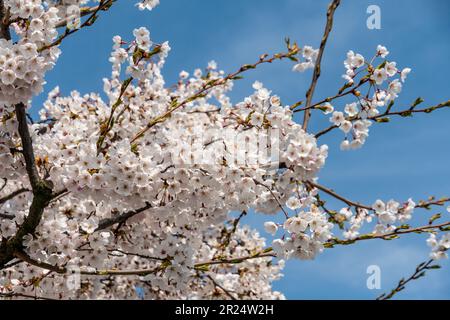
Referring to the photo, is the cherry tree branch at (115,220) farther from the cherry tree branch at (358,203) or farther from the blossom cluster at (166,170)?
the cherry tree branch at (358,203)

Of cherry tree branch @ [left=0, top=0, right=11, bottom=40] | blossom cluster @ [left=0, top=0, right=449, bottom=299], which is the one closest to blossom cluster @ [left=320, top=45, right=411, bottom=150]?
blossom cluster @ [left=0, top=0, right=449, bottom=299]

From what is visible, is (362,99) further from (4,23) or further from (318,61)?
(4,23)

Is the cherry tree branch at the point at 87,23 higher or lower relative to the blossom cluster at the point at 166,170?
higher

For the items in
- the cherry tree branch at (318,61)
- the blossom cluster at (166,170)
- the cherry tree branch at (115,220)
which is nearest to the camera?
the blossom cluster at (166,170)

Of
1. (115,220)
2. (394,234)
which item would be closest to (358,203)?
(394,234)

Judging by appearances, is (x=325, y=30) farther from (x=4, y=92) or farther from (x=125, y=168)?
(x=4, y=92)

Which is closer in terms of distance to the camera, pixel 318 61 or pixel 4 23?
pixel 4 23

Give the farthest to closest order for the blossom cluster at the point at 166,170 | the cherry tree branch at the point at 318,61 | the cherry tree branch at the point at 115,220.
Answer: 1. the cherry tree branch at the point at 115,220
2. the cherry tree branch at the point at 318,61
3. the blossom cluster at the point at 166,170

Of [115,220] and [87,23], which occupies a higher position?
[87,23]

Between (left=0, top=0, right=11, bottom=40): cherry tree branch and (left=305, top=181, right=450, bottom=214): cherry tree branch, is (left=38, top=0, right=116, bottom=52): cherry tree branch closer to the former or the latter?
(left=0, top=0, right=11, bottom=40): cherry tree branch

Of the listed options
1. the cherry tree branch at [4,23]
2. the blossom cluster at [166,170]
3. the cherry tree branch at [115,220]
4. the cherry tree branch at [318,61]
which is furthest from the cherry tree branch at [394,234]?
the cherry tree branch at [4,23]

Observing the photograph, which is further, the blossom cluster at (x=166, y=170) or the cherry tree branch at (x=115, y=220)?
the cherry tree branch at (x=115, y=220)
